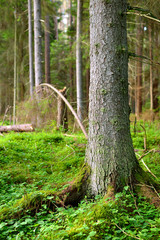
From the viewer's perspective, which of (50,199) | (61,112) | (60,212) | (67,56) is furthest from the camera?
(67,56)

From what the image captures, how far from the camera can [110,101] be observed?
2.96 metres

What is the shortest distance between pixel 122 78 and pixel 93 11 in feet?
3.62

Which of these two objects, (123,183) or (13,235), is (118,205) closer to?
(123,183)

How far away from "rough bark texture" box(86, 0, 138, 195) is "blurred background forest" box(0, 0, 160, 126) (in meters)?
0.31

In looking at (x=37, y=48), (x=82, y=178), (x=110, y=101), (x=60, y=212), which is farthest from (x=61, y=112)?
(x=60, y=212)

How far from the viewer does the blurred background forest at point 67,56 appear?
7.90 m

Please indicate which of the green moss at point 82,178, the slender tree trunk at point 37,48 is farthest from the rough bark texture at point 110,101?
the slender tree trunk at point 37,48

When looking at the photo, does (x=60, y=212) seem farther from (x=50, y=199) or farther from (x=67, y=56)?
(x=67, y=56)

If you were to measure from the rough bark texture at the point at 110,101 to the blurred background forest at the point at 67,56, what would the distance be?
1.03 ft

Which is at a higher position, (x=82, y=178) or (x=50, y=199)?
(x=82, y=178)

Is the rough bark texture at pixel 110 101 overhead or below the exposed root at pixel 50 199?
overhead

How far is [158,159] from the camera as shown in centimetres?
491

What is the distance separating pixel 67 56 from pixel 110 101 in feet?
46.2

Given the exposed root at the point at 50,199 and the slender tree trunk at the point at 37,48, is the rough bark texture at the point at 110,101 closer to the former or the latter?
the exposed root at the point at 50,199
